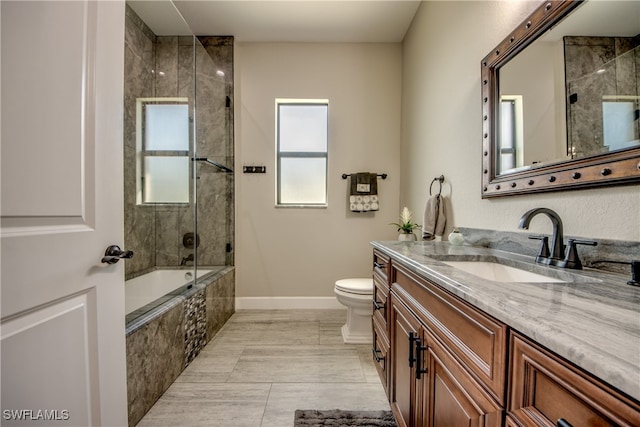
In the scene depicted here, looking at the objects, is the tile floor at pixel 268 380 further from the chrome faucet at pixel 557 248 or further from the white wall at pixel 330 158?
the chrome faucet at pixel 557 248

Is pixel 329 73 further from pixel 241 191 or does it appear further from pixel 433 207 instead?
pixel 433 207

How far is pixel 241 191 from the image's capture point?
283 cm

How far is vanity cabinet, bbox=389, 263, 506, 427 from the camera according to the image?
1.99ft

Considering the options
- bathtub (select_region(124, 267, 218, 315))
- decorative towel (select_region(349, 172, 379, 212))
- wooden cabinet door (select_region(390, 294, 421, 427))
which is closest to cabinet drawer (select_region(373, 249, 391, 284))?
wooden cabinet door (select_region(390, 294, 421, 427))

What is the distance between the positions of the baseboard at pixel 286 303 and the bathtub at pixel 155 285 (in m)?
0.59

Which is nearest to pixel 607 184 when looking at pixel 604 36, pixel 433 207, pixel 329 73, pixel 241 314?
pixel 604 36

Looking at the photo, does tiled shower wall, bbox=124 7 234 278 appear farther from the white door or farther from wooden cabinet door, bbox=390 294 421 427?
wooden cabinet door, bbox=390 294 421 427

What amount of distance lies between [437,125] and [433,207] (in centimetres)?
64

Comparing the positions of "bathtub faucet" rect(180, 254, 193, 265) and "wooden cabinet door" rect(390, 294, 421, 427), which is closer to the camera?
"wooden cabinet door" rect(390, 294, 421, 427)

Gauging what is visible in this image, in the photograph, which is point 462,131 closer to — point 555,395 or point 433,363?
point 433,363

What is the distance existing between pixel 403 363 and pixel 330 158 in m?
2.13

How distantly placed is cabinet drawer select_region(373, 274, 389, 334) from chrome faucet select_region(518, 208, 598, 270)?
0.67 metres

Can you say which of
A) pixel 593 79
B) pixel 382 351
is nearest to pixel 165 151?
pixel 382 351

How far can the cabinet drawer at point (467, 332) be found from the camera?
533 millimetres
